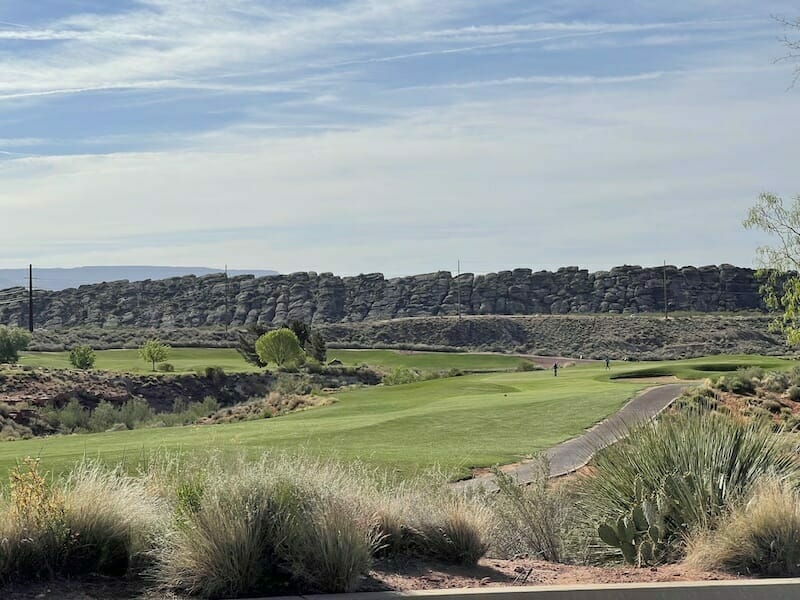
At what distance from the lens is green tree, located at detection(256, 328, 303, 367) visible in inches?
2510

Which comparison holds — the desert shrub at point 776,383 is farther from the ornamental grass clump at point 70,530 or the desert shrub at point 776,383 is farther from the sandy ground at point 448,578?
the ornamental grass clump at point 70,530

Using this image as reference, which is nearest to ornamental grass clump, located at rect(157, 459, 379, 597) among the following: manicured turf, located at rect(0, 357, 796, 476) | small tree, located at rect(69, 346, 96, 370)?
manicured turf, located at rect(0, 357, 796, 476)

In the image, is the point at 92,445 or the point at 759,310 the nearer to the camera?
the point at 92,445

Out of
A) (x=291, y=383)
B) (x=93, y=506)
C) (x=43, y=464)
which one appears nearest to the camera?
(x=93, y=506)

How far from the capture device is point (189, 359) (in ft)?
261

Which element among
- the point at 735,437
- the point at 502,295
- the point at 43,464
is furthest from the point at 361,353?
the point at 735,437

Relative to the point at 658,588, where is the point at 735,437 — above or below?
above

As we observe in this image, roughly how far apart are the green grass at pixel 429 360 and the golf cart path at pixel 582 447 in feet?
150

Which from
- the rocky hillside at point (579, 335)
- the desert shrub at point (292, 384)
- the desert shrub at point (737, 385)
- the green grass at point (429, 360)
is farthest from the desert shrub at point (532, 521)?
the rocky hillside at point (579, 335)

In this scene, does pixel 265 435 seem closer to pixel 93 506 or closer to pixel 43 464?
pixel 43 464

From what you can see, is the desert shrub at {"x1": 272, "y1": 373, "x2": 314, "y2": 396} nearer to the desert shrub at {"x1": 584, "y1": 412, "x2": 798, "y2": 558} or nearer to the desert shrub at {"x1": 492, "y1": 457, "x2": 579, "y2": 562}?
the desert shrub at {"x1": 492, "y1": 457, "x2": 579, "y2": 562}

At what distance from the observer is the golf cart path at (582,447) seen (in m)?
14.5

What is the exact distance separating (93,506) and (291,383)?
44708mm

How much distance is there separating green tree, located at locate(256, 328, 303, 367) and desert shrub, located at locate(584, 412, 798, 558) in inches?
2065
